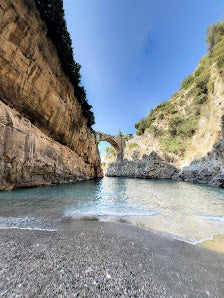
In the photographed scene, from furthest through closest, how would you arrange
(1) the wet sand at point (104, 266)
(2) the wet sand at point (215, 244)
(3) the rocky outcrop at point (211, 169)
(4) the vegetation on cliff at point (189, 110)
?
(4) the vegetation on cliff at point (189, 110)
(3) the rocky outcrop at point (211, 169)
(2) the wet sand at point (215, 244)
(1) the wet sand at point (104, 266)

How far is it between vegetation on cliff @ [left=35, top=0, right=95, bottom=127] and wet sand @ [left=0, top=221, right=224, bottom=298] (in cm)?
1487

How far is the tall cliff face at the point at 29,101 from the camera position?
754 centimetres

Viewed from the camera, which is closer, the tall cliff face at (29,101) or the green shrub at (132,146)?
the tall cliff face at (29,101)

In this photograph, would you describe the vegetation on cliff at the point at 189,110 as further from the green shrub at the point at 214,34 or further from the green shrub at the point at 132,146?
the green shrub at the point at 132,146

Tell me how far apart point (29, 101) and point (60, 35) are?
23.2ft

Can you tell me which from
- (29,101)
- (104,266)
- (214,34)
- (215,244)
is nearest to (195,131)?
(214,34)

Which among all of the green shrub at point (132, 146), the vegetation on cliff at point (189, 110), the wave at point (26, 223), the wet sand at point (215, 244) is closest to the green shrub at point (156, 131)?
the vegetation on cliff at point (189, 110)

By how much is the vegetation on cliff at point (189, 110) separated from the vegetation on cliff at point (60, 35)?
19502 mm

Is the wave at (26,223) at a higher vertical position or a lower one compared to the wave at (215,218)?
higher

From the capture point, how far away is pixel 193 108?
2388cm

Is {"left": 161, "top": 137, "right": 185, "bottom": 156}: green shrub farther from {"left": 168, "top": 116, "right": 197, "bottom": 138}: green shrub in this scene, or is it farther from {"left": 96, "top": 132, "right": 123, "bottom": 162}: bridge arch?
{"left": 96, "top": 132, "right": 123, "bottom": 162}: bridge arch

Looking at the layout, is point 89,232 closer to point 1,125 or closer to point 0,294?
point 0,294

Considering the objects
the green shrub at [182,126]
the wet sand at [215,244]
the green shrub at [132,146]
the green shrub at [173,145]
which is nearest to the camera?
the wet sand at [215,244]

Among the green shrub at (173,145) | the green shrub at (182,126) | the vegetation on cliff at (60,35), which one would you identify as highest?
the vegetation on cliff at (60,35)
